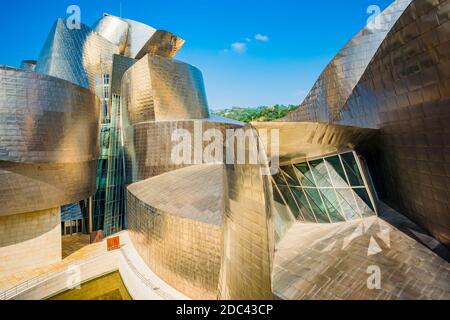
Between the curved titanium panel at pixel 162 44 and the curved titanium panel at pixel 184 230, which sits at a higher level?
the curved titanium panel at pixel 162 44

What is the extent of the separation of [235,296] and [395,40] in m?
9.00

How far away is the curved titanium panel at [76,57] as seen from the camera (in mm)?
23562

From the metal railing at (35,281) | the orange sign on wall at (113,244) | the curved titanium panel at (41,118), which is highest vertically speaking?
the curved titanium panel at (41,118)

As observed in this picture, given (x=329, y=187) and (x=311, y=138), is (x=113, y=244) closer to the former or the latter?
(x=329, y=187)

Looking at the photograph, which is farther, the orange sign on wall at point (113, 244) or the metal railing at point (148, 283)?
the orange sign on wall at point (113, 244)

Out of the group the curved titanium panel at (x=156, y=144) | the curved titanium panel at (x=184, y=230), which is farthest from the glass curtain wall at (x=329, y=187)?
the curved titanium panel at (x=156, y=144)

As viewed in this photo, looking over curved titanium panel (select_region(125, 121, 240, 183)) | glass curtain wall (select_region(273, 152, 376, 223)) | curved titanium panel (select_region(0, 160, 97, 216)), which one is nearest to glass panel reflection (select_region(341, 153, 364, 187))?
glass curtain wall (select_region(273, 152, 376, 223))

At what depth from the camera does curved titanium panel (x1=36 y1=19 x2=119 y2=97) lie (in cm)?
2356

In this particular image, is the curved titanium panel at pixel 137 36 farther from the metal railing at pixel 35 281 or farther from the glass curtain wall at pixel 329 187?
the glass curtain wall at pixel 329 187

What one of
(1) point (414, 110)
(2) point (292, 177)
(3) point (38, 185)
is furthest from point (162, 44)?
(1) point (414, 110)

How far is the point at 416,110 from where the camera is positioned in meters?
7.19

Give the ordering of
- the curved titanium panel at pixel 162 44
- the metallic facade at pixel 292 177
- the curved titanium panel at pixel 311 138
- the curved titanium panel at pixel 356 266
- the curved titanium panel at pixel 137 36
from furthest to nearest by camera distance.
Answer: the curved titanium panel at pixel 137 36 → the curved titanium panel at pixel 162 44 → the curved titanium panel at pixel 311 138 → the metallic facade at pixel 292 177 → the curved titanium panel at pixel 356 266

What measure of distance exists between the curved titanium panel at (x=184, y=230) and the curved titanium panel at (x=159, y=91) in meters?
7.31

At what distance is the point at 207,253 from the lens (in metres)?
9.41
